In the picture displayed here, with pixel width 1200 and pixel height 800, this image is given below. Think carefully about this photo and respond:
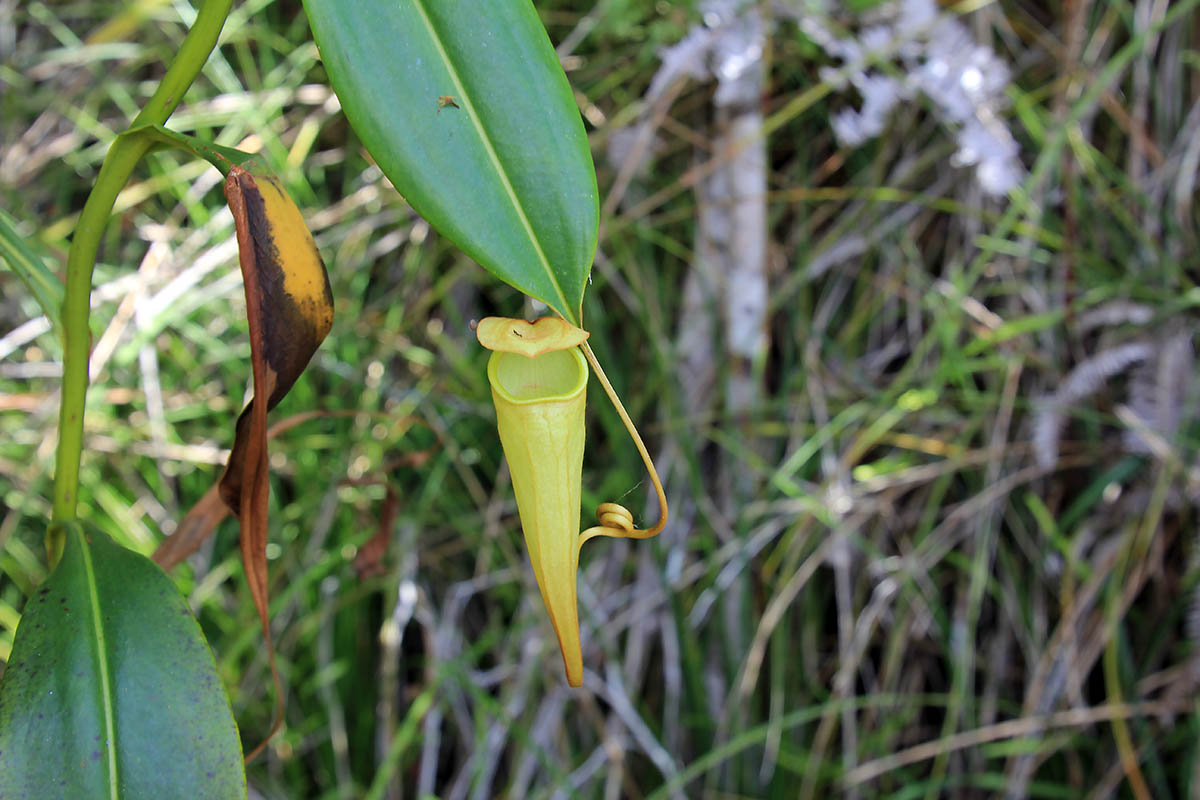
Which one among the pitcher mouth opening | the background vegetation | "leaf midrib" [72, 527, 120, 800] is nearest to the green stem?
"leaf midrib" [72, 527, 120, 800]

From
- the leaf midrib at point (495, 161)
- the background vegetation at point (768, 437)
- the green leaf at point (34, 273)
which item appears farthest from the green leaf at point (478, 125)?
the background vegetation at point (768, 437)

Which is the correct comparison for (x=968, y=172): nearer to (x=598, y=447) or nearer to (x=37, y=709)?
(x=598, y=447)

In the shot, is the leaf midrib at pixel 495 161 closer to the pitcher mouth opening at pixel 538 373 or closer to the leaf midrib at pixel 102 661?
the pitcher mouth opening at pixel 538 373

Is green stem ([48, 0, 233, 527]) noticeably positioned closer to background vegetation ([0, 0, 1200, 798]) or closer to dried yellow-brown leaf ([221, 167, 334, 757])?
dried yellow-brown leaf ([221, 167, 334, 757])

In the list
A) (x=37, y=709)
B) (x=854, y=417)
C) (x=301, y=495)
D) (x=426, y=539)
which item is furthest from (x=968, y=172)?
(x=37, y=709)

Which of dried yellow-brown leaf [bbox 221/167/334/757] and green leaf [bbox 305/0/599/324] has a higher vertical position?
green leaf [bbox 305/0/599/324]

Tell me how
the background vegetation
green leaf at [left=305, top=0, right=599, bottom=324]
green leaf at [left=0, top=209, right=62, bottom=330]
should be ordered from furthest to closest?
the background vegetation → green leaf at [left=0, top=209, right=62, bottom=330] → green leaf at [left=305, top=0, right=599, bottom=324]
